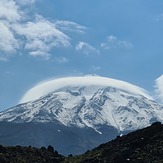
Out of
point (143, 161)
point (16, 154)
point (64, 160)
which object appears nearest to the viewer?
point (143, 161)

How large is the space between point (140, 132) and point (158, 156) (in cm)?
1788

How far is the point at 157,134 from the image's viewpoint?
89.2 meters

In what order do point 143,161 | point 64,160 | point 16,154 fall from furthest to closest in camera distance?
1. point 64,160
2. point 16,154
3. point 143,161

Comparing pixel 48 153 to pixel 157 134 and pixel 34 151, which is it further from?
pixel 157 134

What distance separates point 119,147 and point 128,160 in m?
9.93

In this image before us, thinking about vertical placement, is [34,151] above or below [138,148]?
above

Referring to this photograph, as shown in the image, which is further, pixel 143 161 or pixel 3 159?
pixel 3 159

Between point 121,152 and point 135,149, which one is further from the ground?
point 121,152

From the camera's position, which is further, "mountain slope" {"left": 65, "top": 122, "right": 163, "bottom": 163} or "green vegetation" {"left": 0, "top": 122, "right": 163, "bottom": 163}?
"green vegetation" {"left": 0, "top": 122, "right": 163, "bottom": 163}

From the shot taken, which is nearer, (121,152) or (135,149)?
(135,149)

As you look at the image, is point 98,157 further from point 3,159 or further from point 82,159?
point 3,159

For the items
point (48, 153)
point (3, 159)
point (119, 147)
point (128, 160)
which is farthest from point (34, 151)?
point (128, 160)

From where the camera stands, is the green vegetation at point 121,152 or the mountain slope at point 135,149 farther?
the green vegetation at point 121,152

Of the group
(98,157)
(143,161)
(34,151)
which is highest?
(34,151)
